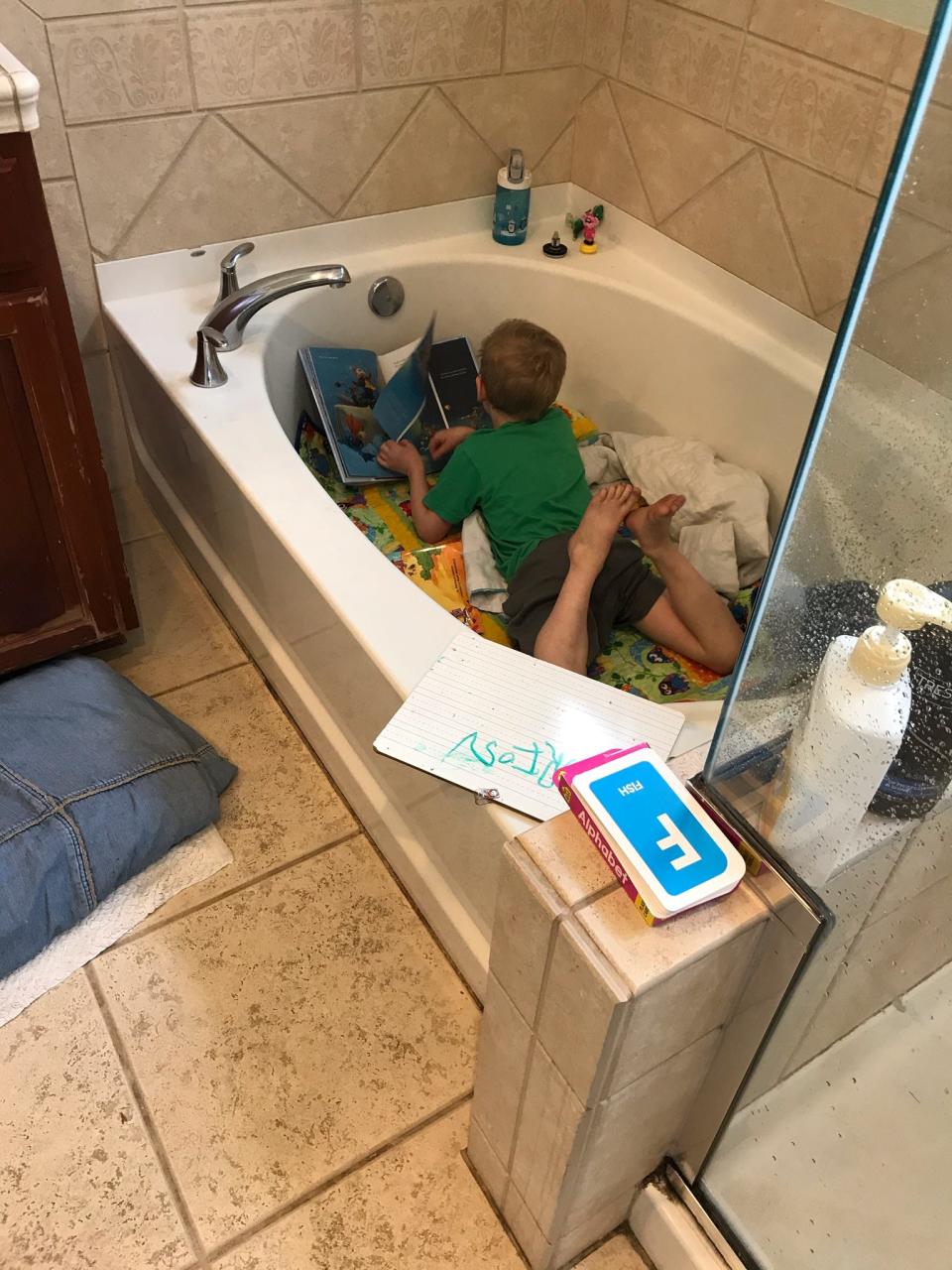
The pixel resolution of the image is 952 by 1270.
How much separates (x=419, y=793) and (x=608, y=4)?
52.9 inches

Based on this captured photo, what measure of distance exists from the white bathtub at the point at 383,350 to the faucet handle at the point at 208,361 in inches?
0.6

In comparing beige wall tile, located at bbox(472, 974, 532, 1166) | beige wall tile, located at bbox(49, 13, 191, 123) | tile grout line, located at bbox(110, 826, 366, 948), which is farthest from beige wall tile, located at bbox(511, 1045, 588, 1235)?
beige wall tile, located at bbox(49, 13, 191, 123)

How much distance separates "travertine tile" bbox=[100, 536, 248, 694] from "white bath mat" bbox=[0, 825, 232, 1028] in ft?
1.04

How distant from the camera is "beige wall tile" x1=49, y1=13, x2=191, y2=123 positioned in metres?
1.40

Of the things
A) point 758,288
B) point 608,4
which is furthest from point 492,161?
point 758,288

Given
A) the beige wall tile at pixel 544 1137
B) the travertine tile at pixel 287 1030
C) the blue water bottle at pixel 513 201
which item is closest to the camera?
the beige wall tile at pixel 544 1137

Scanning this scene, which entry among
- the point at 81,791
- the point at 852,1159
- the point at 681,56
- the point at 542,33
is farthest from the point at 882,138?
the point at 81,791

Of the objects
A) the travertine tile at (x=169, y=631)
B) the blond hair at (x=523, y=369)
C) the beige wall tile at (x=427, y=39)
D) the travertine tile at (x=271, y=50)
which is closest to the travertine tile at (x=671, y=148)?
the beige wall tile at (x=427, y=39)

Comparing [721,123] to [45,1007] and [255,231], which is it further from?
[45,1007]

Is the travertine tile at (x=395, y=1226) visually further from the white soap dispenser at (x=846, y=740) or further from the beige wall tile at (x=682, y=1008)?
the white soap dispenser at (x=846, y=740)

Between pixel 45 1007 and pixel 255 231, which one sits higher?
pixel 255 231

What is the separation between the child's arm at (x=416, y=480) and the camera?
1606 mm

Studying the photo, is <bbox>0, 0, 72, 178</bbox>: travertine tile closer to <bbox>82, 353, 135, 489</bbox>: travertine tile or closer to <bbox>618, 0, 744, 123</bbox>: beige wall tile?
<bbox>82, 353, 135, 489</bbox>: travertine tile

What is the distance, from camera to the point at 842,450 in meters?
0.65
